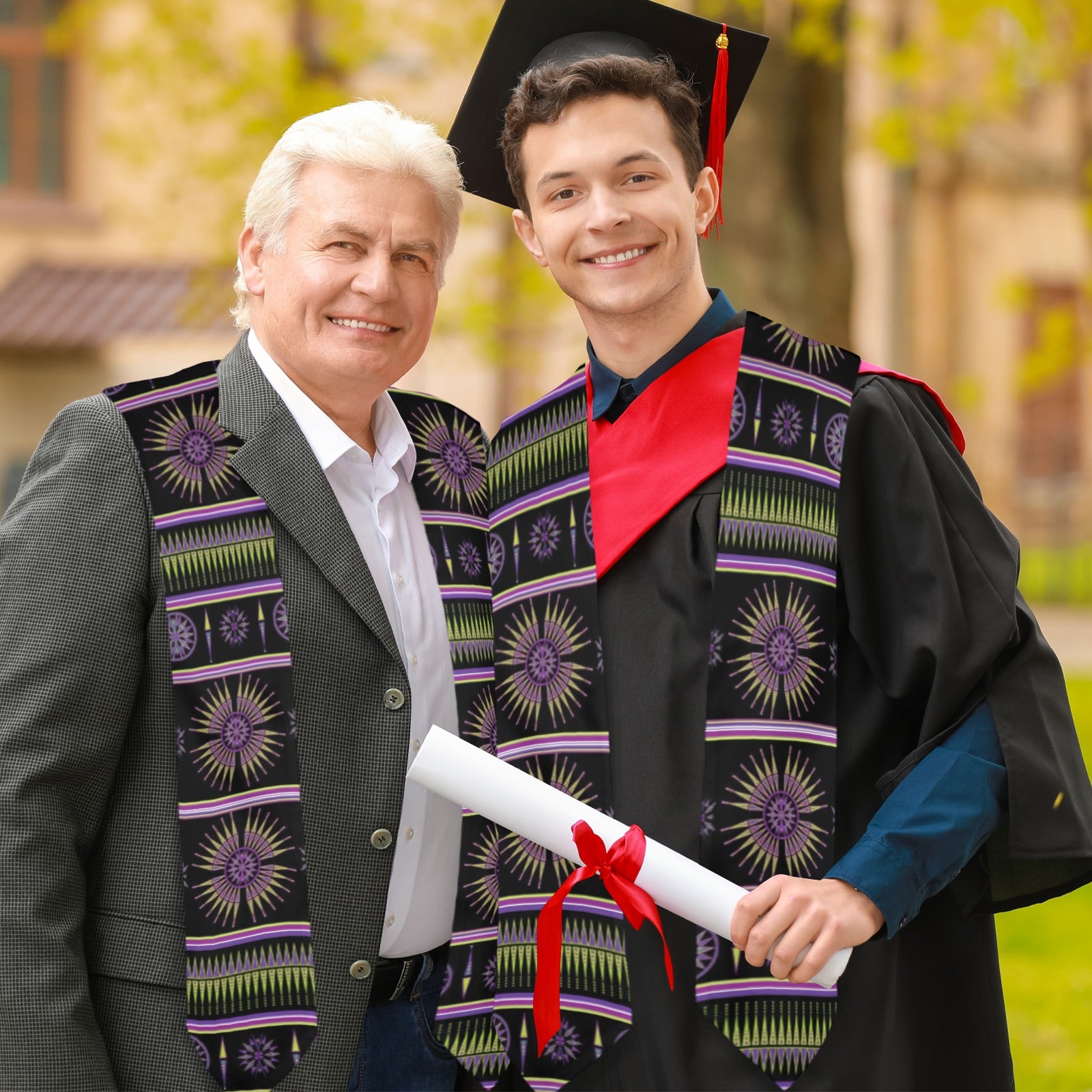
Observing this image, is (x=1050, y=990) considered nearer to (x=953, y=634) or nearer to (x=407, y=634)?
(x=953, y=634)

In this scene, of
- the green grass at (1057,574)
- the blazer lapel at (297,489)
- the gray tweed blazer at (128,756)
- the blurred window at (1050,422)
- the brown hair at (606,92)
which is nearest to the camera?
the gray tweed blazer at (128,756)

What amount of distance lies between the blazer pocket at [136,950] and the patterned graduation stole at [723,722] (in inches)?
18.5

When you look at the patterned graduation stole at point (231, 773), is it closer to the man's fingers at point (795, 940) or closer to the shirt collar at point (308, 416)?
the shirt collar at point (308, 416)

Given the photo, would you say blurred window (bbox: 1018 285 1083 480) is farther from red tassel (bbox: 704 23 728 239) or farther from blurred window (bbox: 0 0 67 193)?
red tassel (bbox: 704 23 728 239)

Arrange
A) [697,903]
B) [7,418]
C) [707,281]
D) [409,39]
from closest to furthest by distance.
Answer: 1. [697,903]
2. [707,281]
3. [409,39]
4. [7,418]

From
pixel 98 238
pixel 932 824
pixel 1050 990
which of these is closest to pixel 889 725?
pixel 932 824

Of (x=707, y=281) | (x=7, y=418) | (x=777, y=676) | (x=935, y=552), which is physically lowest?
(x=777, y=676)

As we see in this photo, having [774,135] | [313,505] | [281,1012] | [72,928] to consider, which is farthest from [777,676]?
[774,135]

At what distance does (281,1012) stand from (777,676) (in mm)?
937

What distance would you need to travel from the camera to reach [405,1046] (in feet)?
7.97

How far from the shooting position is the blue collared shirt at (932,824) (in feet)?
7.01

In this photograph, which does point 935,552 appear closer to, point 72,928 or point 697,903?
point 697,903

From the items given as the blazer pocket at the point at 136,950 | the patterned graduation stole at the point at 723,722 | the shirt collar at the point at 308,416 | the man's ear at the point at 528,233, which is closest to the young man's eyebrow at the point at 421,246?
the man's ear at the point at 528,233

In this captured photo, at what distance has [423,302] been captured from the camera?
8.11ft
